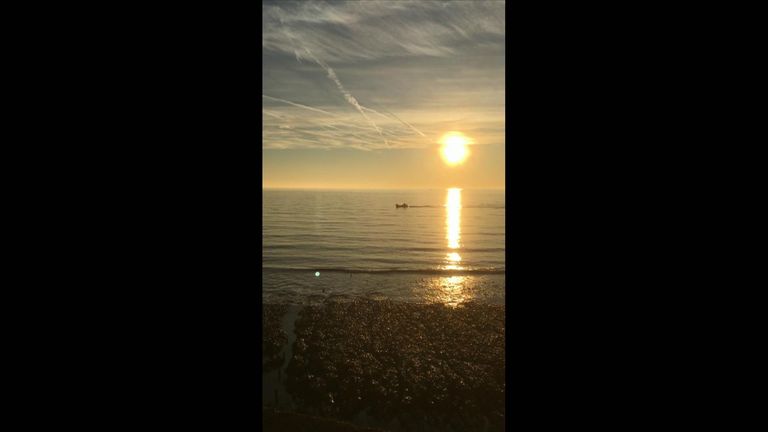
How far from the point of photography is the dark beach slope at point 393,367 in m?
5.88

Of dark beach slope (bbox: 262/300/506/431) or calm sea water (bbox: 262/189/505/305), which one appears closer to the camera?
dark beach slope (bbox: 262/300/506/431)

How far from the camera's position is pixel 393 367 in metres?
7.39

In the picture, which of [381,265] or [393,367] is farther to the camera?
[381,265]

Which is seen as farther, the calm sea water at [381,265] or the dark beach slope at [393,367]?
the calm sea water at [381,265]

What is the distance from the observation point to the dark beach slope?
5.88m
